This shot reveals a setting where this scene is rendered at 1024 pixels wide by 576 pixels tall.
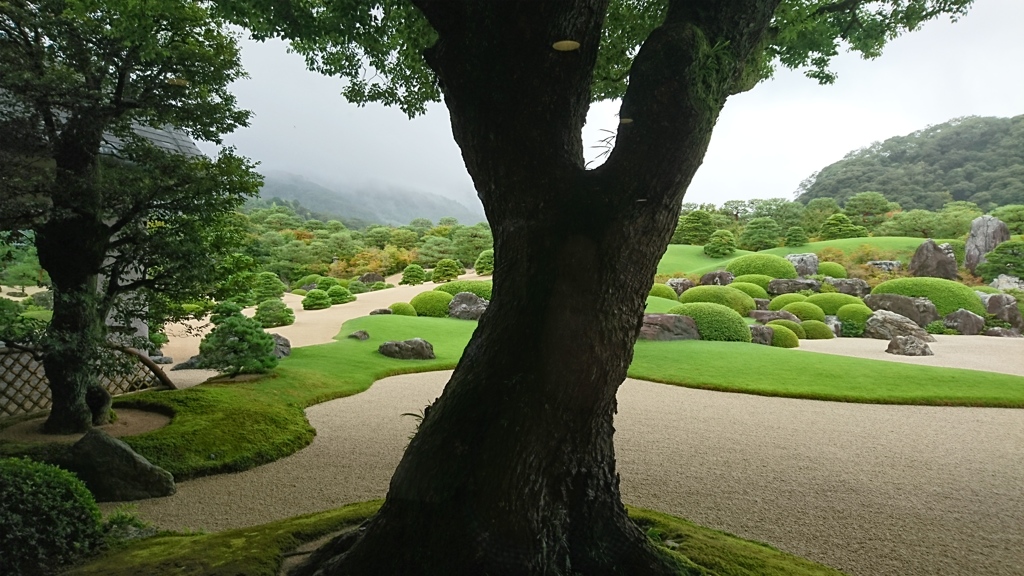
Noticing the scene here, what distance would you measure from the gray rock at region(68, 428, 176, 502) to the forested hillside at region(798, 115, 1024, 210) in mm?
32349

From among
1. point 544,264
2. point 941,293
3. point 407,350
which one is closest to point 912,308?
point 941,293

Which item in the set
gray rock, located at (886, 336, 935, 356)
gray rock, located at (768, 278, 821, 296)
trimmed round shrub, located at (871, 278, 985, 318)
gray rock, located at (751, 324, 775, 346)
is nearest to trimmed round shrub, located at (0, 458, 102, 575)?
gray rock, located at (751, 324, 775, 346)

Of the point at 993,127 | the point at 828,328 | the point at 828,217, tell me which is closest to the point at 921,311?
the point at 828,328

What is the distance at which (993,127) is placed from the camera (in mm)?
28438

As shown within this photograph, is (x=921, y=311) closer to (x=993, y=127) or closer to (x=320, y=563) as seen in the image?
(x=320, y=563)

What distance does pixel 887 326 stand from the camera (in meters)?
12.9

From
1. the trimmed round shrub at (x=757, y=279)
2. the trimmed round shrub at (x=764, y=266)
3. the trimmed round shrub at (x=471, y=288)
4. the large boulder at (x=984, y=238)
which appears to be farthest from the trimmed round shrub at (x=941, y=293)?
the trimmed round shrub at (x=471, y=288)

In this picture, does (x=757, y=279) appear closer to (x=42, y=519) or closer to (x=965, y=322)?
(x=965, y=322)

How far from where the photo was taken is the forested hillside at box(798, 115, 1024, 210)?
25.3 metres

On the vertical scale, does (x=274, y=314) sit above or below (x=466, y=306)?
below

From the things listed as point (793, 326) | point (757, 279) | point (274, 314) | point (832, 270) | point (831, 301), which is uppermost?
point (832, 270)

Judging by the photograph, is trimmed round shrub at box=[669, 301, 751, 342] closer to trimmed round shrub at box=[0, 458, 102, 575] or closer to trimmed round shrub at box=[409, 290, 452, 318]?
trimmed round shrub at box=[409, 290, 452, 318]

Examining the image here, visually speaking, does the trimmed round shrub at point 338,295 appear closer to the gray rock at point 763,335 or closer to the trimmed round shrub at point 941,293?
the gray rock at point 763,335

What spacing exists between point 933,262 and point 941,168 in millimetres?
16078
